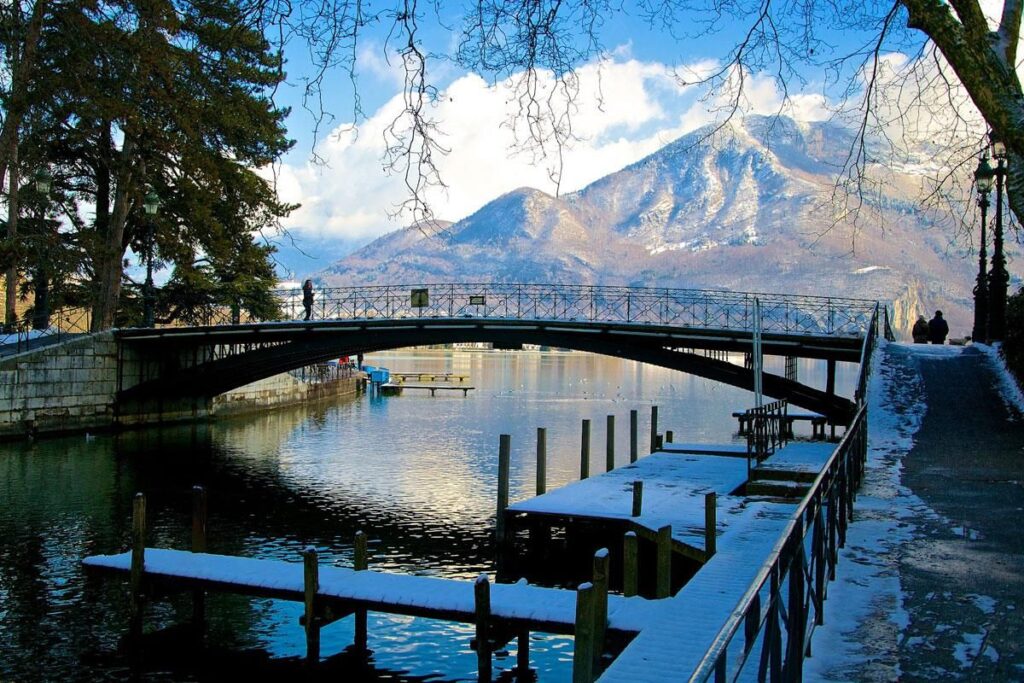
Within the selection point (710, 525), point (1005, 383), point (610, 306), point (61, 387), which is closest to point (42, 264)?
point (710, 525)

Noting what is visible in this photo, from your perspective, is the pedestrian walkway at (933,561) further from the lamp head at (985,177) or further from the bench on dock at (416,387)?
the bench on dock at (416,387)

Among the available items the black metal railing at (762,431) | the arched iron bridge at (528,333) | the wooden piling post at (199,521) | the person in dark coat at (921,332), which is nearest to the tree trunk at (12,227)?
the arched iron bridge at (528,333)

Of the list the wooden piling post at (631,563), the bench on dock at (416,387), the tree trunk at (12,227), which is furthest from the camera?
the bench on dock at (416,387)

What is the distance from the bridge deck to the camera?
42.1 feet

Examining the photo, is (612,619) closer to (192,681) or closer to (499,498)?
(192,681)

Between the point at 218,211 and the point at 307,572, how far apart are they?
33996 millimetres

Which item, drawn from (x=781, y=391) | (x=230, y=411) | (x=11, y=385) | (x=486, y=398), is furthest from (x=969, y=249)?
(x=486, y=398)

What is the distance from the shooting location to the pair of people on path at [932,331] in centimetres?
3703

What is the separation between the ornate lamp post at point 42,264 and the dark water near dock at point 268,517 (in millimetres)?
5104

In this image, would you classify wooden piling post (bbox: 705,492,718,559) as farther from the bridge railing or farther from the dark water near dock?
the bridge railing

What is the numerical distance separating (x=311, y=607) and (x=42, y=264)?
18.5 feet

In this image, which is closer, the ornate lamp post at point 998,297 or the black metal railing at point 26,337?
the ornate lamp post at point 998,297

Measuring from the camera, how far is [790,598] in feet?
20.0

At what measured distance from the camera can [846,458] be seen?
10.4 m
